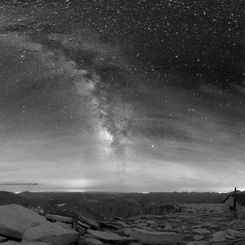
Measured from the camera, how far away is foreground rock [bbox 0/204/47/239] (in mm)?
7137

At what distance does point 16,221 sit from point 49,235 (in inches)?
45.9

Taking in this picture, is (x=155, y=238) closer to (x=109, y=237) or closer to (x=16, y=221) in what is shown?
(x=109, y=237)

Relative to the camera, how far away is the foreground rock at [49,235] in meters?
6.81

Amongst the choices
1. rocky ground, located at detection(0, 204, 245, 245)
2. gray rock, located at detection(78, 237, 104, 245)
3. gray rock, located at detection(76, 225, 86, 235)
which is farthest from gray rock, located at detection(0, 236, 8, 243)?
gray rock, located at detection(76, 225, 86, 235)

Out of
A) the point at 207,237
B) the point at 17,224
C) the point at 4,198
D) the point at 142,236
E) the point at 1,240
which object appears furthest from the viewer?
the point at 4,198

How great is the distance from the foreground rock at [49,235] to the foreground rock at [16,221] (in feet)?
1.14

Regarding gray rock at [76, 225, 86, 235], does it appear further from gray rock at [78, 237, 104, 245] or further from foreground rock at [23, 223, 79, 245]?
foreground rock at [23, 223, 79, 245]

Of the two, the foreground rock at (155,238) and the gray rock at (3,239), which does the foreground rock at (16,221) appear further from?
the foreground rock at (155,238)

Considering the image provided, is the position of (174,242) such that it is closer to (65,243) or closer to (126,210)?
(65,243)

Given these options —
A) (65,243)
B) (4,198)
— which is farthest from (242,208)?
(65,243)

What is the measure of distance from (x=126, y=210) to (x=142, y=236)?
1137cm

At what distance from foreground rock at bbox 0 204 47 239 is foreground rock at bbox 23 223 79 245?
35 centimetres

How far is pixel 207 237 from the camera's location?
10.6 m

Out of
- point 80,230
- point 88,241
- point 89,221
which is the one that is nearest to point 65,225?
point 80,230
